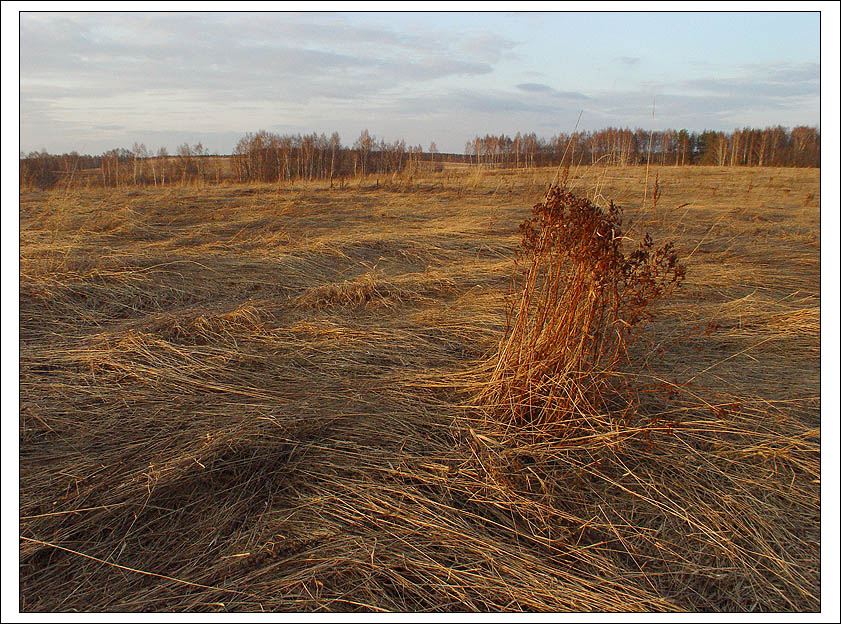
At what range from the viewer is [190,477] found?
82.9 inches

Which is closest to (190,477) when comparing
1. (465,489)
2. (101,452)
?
(101,452)

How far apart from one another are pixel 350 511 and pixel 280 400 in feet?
2.98

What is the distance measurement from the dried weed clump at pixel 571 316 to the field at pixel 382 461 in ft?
0.44

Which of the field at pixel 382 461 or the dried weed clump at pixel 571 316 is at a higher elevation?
the dried weed clump at pixel 571 316

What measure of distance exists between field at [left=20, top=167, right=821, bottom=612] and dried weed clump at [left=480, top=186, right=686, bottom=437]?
0.14m

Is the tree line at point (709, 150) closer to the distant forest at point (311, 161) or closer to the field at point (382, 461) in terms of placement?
the distant forest at point (311, 161)

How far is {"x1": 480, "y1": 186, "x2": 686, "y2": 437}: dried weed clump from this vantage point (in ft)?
7.44

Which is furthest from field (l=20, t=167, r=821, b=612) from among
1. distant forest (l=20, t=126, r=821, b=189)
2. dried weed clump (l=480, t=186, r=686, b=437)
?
distant forest (l=20, t=126, r=821, b=189)

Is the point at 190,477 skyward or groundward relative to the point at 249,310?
groundward

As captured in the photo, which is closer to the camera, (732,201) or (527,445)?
(527,445)

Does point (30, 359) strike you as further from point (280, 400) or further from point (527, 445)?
point (527, 445)

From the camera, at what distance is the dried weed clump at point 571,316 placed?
2.27 metres

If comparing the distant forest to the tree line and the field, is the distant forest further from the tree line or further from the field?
the field

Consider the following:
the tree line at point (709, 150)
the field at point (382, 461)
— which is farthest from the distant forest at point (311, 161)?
the field at point (382, 461)
